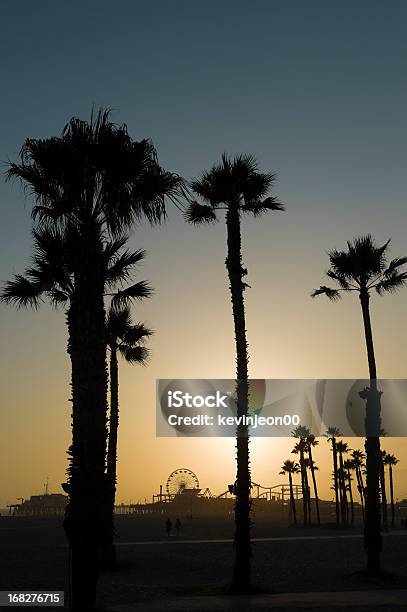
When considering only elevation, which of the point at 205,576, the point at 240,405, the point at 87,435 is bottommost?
the point at 205,576

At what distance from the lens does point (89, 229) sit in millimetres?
16984

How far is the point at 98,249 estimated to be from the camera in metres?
17.0

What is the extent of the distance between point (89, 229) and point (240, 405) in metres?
9.27

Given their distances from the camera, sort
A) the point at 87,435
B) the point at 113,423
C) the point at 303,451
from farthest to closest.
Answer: the point at 303,451 → the point at 113,423 → the point at 87,435

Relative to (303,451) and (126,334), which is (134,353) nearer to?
(126,334)

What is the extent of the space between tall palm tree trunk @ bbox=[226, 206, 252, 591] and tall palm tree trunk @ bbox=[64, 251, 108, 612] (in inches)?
330

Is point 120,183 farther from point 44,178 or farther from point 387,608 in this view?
point 387,608

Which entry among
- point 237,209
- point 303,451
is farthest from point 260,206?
point 303,451

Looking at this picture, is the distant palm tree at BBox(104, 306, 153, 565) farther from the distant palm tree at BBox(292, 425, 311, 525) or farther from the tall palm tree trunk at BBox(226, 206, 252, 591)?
the distant palm tree at BBox(292, 425, 311, 525)

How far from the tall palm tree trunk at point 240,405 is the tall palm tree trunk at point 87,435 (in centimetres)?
839

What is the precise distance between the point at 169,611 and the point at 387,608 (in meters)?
5.45

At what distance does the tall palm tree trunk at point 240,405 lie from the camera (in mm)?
23234

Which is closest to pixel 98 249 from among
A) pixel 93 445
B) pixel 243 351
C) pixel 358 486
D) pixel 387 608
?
pixel 93 445

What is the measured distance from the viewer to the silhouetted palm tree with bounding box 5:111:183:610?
50.2ft
